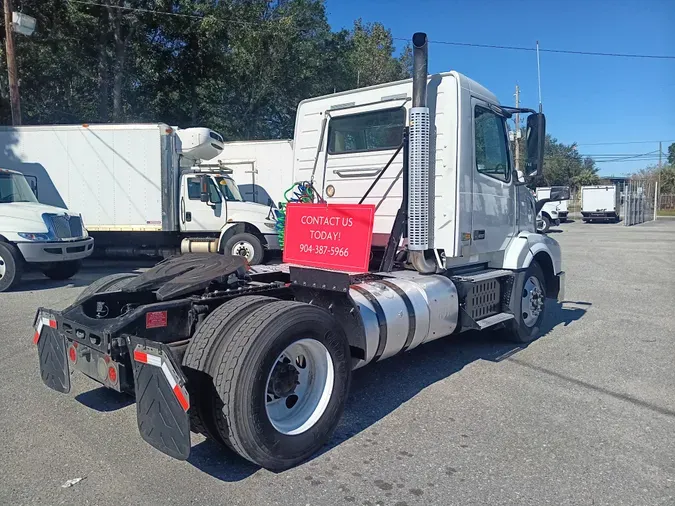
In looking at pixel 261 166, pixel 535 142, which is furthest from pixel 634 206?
pixel 535 142

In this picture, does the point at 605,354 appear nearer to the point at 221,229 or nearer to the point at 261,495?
the point at 261,495

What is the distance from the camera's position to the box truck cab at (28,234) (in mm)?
10016

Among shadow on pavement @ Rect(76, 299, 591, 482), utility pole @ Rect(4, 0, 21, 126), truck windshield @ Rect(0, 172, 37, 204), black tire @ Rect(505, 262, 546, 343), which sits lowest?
shadow on pavement @ Rect(76, 299, 591, 482)

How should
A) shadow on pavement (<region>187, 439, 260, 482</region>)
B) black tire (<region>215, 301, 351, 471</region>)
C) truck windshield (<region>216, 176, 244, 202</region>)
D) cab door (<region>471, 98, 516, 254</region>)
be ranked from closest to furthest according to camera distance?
1. black tire (<region>215, 301, 351, 471</region>)
2. shadow on pavement (<region>187, 439, 260, 482</region>)
3. cab door (<region>471, 98, 516, 254</region>)
4. truck windshield (<region>216, 176, 244, 202</region>)

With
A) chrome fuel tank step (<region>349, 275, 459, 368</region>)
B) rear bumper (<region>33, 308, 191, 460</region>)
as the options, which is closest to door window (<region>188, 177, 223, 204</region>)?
chrome fuel tank step (<region>349, 275, 459, 368</region>)

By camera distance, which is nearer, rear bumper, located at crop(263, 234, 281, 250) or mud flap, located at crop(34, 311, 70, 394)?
mud flap, located at crop(34, 311, 70, 394)

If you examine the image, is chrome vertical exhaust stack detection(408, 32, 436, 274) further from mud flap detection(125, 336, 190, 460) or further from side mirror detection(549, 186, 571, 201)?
mud flap detection(125, 336, 190, 460)

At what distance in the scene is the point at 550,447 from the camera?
3855 mm

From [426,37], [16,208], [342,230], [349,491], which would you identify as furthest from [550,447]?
[16,208]

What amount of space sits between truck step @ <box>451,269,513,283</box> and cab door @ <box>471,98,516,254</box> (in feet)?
0.81

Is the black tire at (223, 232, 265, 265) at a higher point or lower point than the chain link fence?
lower

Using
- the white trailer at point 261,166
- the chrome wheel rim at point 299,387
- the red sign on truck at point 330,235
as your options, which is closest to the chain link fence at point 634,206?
the white trailer at point 261,166

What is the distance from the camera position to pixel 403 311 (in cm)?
473

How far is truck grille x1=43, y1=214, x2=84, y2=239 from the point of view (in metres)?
10.4
